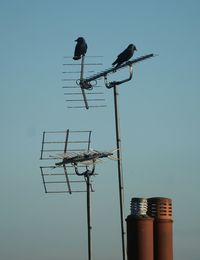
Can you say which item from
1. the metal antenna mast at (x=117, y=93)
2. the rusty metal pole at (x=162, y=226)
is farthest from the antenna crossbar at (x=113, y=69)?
the rusty metal pole at (x=162, y=226)

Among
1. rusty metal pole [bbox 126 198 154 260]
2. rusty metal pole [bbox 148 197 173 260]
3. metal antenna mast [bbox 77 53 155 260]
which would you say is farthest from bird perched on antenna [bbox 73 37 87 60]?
rusty metal pole [bbox 126 198 154 260]

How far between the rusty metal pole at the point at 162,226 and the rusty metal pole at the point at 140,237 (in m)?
0.27

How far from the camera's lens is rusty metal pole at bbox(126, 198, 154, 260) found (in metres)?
17.3

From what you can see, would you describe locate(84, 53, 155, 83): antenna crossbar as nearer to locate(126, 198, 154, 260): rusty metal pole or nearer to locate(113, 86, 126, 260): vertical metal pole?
locate(113, 86, 126, 260): vertical metal pole

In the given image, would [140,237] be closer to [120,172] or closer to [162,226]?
[162,226]

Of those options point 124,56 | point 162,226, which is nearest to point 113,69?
point 124,56

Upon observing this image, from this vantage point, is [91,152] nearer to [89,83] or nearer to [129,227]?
[89,83]

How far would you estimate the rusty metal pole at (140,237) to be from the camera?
17.3 meters

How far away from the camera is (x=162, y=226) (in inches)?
697

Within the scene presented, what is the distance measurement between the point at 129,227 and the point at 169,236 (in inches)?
40.3

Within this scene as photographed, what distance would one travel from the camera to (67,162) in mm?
22781

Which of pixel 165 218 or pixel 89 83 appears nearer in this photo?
pixel 165 218

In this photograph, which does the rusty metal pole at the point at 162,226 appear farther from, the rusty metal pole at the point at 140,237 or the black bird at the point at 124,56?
the black bird at the point at 124,56

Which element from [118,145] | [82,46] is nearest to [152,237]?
[118,145]
